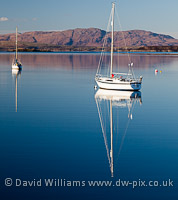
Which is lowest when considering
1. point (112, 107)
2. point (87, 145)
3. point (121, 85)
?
point (87, 145)

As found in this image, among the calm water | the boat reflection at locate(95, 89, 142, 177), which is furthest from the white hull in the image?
the calm water

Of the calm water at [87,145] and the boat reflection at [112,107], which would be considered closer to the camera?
the calm water at [87,145]

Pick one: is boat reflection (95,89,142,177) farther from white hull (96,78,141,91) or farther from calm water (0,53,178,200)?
white hull (96,78,141,91)

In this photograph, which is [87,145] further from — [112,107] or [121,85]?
[121,85]

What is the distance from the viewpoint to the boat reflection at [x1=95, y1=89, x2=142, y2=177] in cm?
1443

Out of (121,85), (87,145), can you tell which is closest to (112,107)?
(121,85)

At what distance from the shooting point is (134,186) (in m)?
9.96

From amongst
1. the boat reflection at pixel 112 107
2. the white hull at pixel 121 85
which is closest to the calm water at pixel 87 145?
the boat reflection at pixel 112 107

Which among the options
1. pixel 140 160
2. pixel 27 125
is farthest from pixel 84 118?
pixel 140 160

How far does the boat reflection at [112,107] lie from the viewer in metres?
14.4

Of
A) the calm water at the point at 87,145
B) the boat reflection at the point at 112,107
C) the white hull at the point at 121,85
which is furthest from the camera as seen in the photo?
the white hull at the point at 121,85

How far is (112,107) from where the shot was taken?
75.2ft

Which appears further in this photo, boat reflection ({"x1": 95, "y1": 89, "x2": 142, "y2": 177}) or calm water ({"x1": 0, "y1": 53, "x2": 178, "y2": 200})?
boat reflection ({"x1": 95, "y1": 89, "x2": 142, "y2": 177})

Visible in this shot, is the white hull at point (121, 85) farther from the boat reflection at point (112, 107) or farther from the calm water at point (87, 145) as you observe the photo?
the calm water at point (87, 145)
